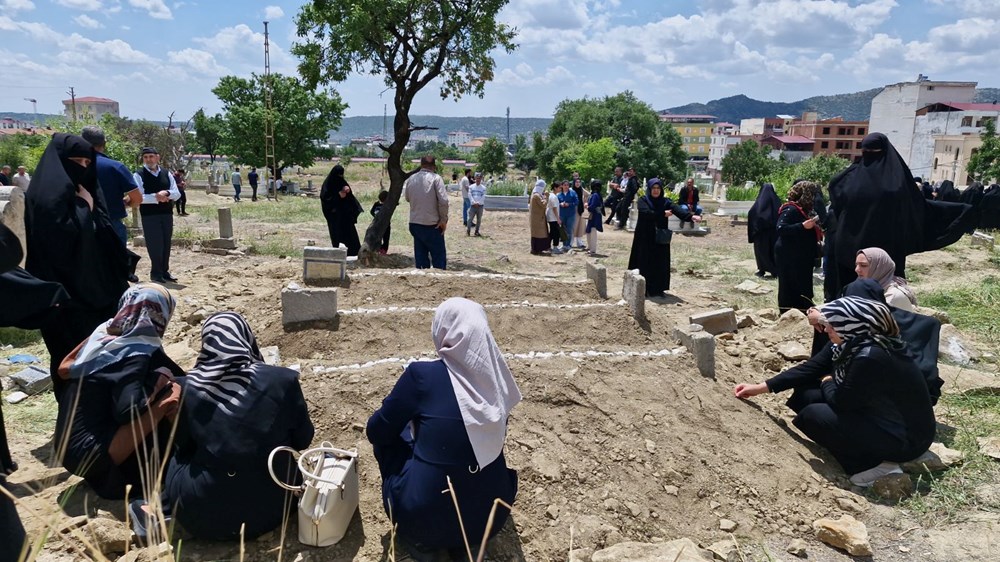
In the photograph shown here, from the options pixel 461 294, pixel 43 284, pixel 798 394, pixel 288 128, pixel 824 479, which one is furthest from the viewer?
pixel 288 128

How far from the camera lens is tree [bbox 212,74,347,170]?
3362cm

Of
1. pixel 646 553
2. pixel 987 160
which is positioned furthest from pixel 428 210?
pixel 987 160

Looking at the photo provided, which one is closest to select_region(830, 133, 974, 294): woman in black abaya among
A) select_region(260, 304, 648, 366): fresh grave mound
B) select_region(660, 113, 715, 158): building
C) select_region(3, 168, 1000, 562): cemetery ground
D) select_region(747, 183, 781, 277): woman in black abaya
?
select_region(3, 168, 1000, 562): cemetery ground

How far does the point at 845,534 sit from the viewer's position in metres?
3.42

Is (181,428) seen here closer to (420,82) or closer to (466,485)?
(466,485)

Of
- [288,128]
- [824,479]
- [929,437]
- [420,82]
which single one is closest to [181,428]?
[824,479]

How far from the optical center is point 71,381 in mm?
3164

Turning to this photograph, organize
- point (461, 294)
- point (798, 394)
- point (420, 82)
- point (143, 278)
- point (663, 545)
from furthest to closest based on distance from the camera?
point (420, 82) → point (143, 278) → point (461, 294) → point (798, 394) → point (663, 545)

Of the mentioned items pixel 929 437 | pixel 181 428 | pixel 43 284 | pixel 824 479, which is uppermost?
pixel 43 284

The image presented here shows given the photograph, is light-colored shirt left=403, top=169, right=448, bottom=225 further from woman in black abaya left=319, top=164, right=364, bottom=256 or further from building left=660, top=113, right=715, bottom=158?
building left=660, top=113, right=715, bottom=158

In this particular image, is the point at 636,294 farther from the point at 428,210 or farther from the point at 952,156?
the point at 952,156

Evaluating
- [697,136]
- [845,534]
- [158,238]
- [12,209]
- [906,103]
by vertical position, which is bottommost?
[845,534]

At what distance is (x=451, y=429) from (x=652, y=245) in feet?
20.8

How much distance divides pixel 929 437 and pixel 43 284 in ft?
17.4
